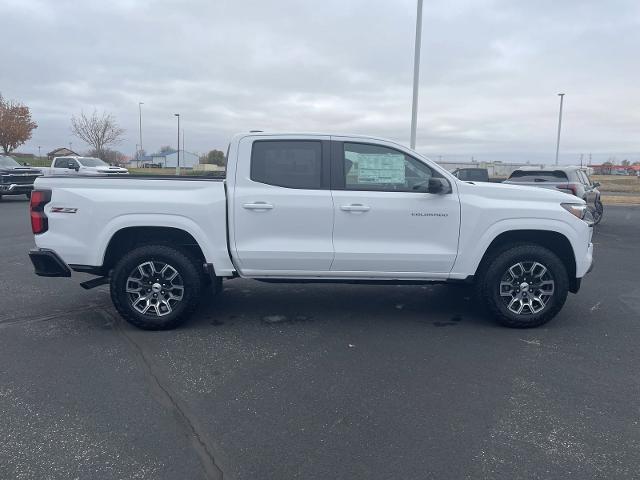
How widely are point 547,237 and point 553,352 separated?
128 cm

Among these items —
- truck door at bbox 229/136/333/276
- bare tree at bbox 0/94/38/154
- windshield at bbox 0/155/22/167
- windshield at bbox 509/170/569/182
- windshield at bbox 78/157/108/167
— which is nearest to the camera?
truck door at bbox 229/136/333/276

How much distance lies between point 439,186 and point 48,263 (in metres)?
3.88

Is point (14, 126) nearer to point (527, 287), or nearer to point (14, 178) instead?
point (14, 178)

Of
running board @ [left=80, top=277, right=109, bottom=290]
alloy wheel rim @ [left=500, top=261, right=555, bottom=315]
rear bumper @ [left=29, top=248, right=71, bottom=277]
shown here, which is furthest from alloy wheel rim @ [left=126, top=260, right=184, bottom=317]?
alloy wheel rim @ [left=500, top=261, right=555, bottom=315]

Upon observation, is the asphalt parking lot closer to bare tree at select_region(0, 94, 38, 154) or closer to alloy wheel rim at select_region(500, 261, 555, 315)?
alloy wheel rim at select_region(500, 261, 555, 315)

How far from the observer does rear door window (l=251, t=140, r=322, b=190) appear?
521 cm

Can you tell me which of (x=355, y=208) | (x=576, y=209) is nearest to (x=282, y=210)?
(x=355, y=208)

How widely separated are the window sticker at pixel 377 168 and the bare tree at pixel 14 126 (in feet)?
153

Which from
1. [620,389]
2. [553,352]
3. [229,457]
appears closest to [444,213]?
[553,352]

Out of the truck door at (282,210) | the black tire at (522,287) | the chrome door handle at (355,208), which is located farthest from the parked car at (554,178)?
the truck door at (282,210)

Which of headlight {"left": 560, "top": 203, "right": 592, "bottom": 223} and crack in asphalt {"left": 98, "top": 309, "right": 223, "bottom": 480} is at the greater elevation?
headlight {"left": 560, "top": 203, "right": 592, "bottom": 223}

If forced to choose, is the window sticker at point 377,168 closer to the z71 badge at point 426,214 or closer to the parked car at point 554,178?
the z71 badge at point 426,214

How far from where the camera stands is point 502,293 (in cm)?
529

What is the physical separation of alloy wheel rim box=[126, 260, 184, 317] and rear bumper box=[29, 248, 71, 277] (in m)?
0.66
